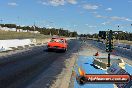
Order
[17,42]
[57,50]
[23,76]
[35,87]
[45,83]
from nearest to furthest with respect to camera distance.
→ 1. [35,87]
2. [45,83]
3. [23,76]
4. [57,50]
5. [17,42]

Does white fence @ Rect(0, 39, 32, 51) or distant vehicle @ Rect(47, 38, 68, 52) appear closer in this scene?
white fence @ Rect(0, 39, 32, 51)

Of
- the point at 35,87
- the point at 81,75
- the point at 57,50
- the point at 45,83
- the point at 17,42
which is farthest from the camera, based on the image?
the point at 17,42

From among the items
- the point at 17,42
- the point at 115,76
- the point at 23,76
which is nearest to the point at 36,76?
the point at 23,76

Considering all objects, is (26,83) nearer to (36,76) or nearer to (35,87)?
(35,87)

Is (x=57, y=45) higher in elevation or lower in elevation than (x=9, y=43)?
lower

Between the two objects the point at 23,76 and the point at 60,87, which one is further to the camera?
the point at 23,76

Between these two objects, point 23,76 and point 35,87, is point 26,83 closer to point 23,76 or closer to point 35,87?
point 35,87

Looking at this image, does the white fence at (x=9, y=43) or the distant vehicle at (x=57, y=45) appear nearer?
the white fence at (x=9, y=43)

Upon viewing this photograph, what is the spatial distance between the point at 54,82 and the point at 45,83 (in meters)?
0.74

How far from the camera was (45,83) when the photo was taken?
1777 centimetres

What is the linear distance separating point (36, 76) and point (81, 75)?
14130 millimetres

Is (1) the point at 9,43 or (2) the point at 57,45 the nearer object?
(2) the point at 57,45

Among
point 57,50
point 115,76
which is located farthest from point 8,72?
point 57,50

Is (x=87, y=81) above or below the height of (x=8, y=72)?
above
